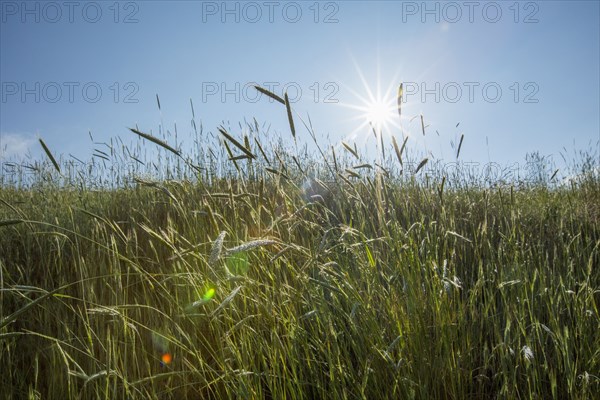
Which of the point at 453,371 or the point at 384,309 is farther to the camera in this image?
the point at 384,309

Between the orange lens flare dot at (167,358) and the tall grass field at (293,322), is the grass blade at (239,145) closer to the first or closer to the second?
the tall grass field at (293,322)

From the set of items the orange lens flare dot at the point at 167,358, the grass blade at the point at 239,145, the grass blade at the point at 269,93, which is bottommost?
the orange lens flare dot at the point at 167,358

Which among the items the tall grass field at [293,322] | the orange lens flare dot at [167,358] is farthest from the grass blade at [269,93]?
the orange lens flare dot at [167,358]

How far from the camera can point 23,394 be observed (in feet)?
5.66

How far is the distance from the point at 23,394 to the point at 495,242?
2.99m

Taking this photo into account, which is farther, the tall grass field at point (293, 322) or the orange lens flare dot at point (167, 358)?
the orange lens flare dot at point (167, 358)

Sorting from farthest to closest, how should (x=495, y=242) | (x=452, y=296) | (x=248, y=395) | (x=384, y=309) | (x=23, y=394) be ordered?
(x=495, y=242), (x=23, y=394), (x=452, y=296), (x=384, y=309), (x=248, y=395)

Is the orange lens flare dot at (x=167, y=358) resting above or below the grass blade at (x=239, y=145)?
below

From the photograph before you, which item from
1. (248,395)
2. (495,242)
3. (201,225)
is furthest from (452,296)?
(495,242)

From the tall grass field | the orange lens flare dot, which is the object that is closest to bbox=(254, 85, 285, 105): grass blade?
the tall grass field

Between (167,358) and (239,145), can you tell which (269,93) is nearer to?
(239,145)

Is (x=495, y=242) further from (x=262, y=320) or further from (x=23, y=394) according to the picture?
(x=23, y=394)

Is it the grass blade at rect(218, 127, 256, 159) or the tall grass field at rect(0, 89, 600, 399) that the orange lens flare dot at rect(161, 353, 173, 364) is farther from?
the grass blade at rect(218, 127, 256, 159)

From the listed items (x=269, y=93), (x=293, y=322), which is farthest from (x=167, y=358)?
(x=269, y=93)
